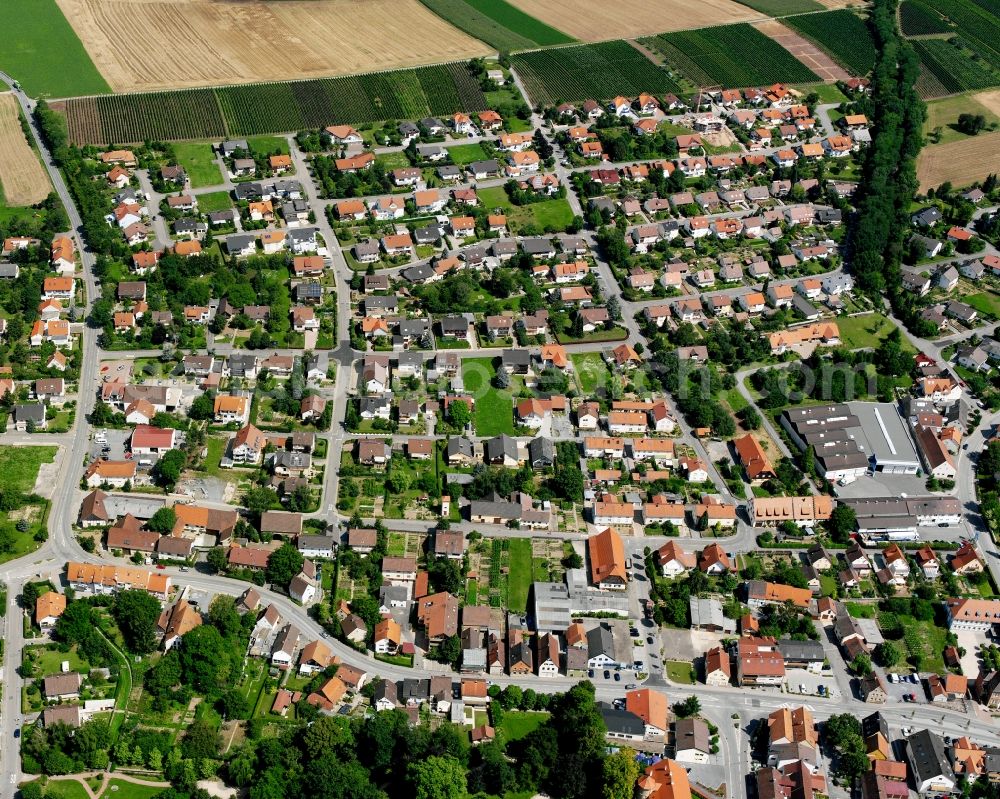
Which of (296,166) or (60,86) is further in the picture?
(60,86)

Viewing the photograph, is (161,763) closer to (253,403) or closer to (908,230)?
(253,403)

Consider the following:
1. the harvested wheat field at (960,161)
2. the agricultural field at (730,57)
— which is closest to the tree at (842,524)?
the harvested wheat field at (960,161)

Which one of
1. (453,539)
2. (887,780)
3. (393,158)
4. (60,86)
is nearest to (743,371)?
(453,539)

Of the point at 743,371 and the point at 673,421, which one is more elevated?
the point at 743,371

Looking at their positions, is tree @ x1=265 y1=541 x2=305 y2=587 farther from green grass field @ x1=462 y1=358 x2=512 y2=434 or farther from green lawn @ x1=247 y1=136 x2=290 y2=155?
green lawn @ x1=247 y1=136 x2=290 y2=155

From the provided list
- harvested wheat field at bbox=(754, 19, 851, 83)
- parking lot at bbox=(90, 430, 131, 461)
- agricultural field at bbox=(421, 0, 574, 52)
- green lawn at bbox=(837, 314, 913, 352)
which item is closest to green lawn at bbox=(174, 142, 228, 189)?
parking lot at bbox=(90, 430, 131, 461)

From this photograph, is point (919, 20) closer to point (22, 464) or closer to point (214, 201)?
point (214, 201)

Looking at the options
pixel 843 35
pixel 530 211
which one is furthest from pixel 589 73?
pixel 843 35
